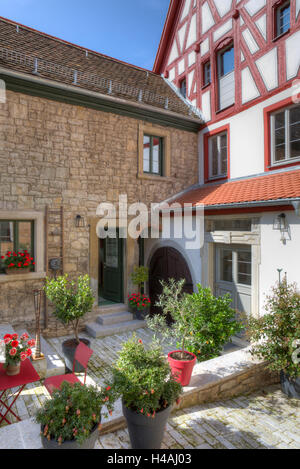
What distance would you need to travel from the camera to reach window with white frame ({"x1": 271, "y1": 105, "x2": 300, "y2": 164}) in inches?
260

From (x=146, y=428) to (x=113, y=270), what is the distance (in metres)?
6.23

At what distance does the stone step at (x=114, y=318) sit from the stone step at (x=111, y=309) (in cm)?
13

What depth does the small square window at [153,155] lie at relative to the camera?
8617 millimetres

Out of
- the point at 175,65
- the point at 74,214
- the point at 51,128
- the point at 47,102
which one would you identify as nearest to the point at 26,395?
the point at 74,214

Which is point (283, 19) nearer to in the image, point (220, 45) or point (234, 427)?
point (220, 45)

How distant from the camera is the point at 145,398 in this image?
2.77 meters

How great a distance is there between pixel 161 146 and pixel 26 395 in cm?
736

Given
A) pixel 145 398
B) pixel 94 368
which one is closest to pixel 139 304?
pixel 94 368

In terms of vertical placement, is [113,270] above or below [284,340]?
above

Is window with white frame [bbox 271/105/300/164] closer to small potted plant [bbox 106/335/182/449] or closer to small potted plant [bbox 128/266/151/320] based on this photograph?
small potted plant [bbox 128/266/151/320]

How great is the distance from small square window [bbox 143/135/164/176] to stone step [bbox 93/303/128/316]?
162 inches

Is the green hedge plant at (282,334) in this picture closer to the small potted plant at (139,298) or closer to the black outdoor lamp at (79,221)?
the small potted plant at (139,298)

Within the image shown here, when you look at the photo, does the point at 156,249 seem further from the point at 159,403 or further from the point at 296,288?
the point at 159,403

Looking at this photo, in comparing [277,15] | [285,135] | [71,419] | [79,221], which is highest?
[277,15]
